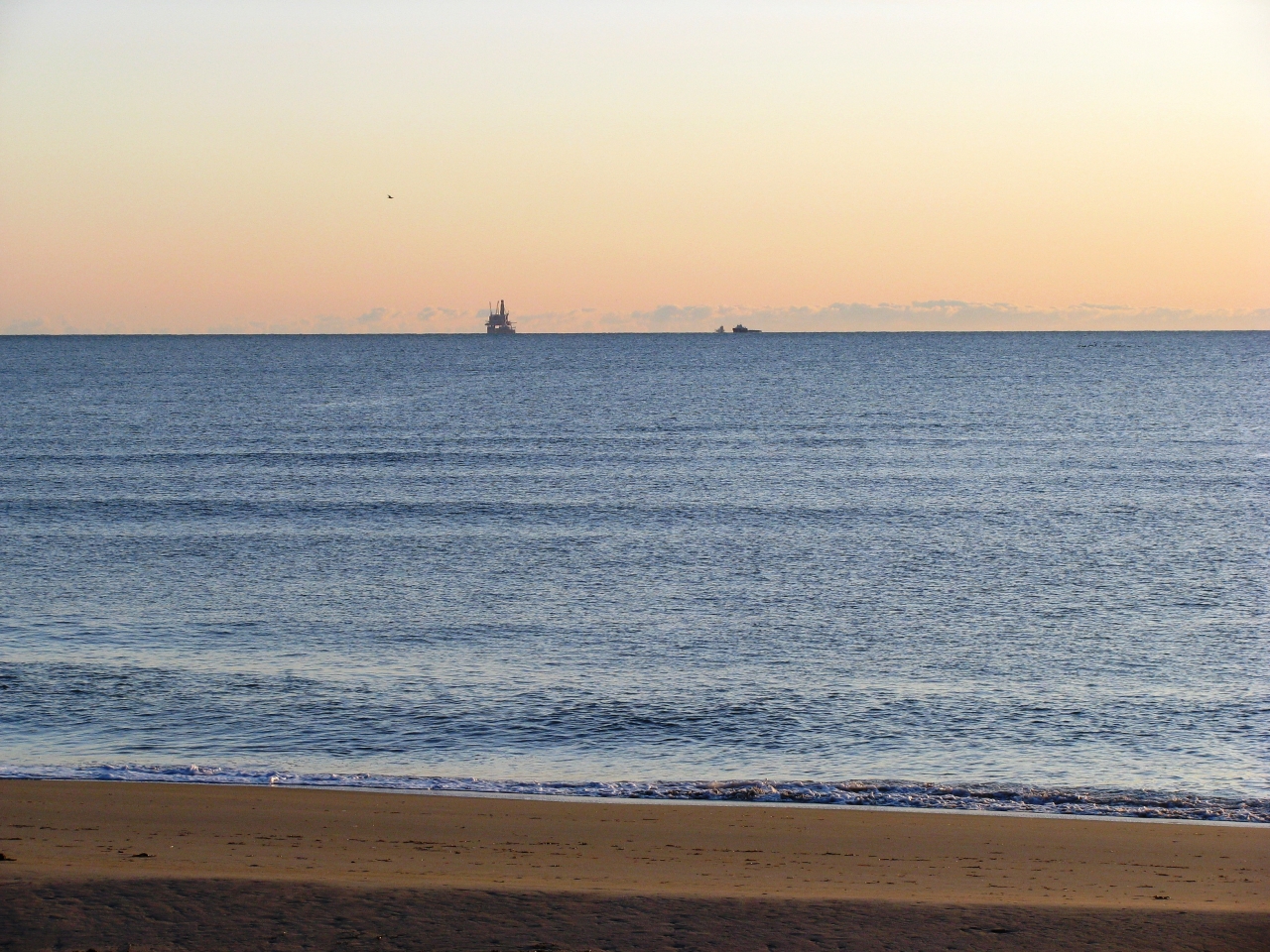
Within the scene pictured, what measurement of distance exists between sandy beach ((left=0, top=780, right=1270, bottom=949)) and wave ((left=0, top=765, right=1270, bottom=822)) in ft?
1.41

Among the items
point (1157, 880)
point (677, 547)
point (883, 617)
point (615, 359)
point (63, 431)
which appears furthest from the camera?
point (615, 359)

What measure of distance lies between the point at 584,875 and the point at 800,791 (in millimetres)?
3748

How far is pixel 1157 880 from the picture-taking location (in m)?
10.5

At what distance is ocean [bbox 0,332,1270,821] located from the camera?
14586 mm

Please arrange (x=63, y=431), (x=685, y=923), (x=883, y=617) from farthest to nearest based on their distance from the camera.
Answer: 1. (x=63, y=431)
2. (x=883, y=617)
3. (x=685, y=923)

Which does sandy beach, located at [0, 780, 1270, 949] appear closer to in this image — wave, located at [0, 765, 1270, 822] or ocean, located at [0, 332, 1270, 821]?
wave, located at [0, 765, 1270, 822]

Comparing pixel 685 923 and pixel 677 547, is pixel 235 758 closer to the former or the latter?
pixel 685 923

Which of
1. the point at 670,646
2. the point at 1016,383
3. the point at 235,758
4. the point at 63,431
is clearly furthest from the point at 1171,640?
the point at 1016,383

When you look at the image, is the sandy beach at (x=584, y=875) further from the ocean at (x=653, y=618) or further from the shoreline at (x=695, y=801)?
the ocean at (x=653, y=618)

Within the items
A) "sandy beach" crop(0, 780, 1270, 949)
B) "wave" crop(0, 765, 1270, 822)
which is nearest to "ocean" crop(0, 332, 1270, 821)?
"wave" crop(0, 765, 1270, 822)

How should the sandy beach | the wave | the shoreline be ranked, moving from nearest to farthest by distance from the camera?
the sandy beach
the shoreline
the wave

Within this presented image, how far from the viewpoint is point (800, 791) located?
13.4 metres

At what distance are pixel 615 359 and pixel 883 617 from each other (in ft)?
478

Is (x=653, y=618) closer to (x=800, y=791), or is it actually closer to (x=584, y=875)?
(x=800, y=791)
